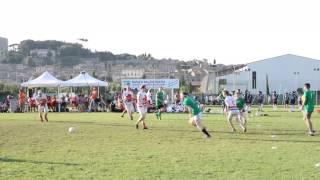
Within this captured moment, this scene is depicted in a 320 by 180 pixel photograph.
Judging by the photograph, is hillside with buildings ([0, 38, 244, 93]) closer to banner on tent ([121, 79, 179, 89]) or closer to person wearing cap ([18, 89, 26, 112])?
banner on tent ([121, 79, 179, 89])

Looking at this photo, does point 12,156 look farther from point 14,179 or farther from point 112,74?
point 112,74

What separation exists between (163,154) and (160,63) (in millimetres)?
148847

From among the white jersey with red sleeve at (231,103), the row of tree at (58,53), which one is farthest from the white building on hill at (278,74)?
the row of tree at (58,53)

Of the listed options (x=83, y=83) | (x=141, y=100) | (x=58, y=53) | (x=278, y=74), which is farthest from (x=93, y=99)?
(x=58, y=53)

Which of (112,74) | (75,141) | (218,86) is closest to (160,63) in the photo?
(112,74)

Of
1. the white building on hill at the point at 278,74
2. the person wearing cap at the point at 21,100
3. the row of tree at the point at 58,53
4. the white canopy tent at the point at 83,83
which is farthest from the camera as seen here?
the row of tree at the point at 58,53

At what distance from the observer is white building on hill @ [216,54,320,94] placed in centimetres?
9131

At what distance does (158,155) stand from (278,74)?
80.5 meters

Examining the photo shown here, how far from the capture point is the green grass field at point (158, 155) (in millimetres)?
11609

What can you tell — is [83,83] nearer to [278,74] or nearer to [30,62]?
[278,74]

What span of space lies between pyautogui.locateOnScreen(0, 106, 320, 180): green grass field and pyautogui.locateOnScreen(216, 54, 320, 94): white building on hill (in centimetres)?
7013

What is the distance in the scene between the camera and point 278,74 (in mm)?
92750

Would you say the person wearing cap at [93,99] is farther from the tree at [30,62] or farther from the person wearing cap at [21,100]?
the tree at [30,62]

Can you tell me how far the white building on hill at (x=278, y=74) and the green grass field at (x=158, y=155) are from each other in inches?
2761
